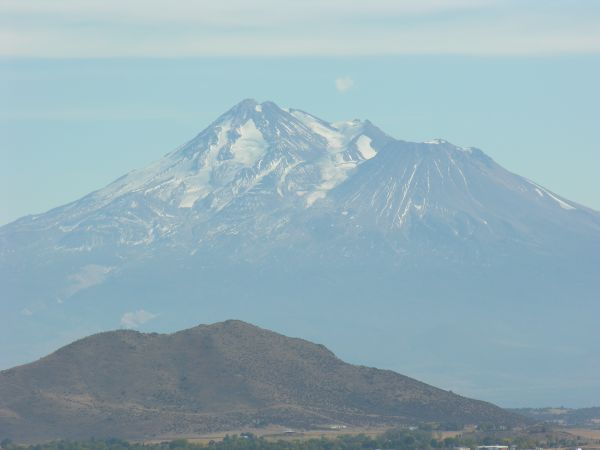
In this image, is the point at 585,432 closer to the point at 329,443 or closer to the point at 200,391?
the point at 200,391

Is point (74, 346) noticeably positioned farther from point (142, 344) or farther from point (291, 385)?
point (291, 385)

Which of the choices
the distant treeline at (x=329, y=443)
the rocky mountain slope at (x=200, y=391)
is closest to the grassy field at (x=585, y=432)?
the rocky mountain slope at (x=200, y=391)

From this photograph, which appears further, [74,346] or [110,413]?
[74,346]

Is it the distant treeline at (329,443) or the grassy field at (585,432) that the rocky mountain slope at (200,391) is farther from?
the distant treeline at (329,443)

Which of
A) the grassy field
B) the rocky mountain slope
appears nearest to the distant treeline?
the rocky mountain slope

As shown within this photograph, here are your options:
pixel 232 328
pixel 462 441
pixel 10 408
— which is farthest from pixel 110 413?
pixel 462 441
